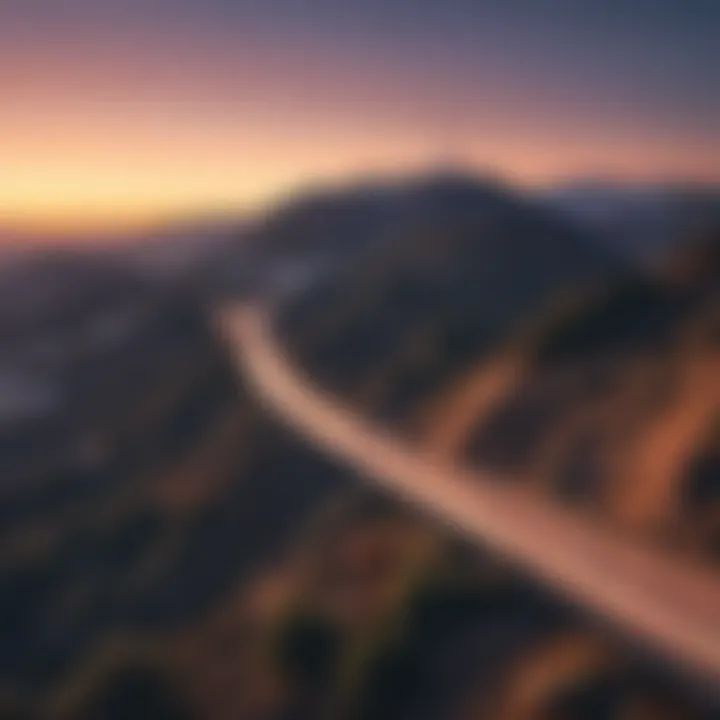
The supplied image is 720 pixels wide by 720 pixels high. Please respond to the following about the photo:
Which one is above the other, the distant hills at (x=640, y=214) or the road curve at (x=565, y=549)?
the road curve at (x=565, y=549)

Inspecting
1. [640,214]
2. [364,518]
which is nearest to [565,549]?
[364,518]

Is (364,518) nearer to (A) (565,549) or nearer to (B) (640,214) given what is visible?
(A) (565,549)

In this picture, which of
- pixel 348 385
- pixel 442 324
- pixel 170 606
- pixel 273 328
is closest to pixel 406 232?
pixel 273 328

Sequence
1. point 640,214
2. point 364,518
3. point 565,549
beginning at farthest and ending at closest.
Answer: point 640,214, point 364,518, point 565,549

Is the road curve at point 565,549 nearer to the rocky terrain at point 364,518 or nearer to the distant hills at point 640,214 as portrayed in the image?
the rocky terrain at point 364,518

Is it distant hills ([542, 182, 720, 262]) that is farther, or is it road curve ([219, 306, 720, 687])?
distant hills ([542, 182, 720, 262])

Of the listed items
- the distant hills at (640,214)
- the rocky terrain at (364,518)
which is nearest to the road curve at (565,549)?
the rocky terrain at (364,518)

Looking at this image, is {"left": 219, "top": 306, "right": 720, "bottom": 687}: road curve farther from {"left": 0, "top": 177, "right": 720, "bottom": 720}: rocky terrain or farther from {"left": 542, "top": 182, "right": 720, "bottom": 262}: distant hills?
{"left": 542, "top": 182, "right": 720, "bottom": 262}: distant hills

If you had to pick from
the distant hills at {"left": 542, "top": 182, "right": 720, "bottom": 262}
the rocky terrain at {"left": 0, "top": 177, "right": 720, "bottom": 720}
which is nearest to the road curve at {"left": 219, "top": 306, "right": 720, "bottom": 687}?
the rocky terrain at {"left": 0, "top": 177, "right": 720, "bottom": 720}
